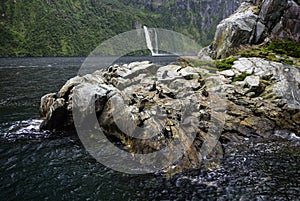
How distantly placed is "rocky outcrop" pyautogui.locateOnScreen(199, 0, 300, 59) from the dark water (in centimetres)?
1790

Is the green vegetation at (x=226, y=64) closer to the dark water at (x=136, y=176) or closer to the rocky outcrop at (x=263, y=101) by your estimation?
the rocky outcrop at (x=263, y=101)

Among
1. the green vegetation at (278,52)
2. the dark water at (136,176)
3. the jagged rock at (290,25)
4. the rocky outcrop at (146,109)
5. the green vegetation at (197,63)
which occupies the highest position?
the jagged rock at (290,25)

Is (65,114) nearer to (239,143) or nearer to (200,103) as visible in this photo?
(200,103)

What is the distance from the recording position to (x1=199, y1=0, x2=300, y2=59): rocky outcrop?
32.6 meters

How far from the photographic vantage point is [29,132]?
2183cm

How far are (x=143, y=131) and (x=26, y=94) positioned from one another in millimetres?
29495

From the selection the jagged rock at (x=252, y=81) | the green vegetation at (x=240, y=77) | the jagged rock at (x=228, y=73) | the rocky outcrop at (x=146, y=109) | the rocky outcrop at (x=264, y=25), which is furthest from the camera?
the rocky outcrop at (x=264, y=25)

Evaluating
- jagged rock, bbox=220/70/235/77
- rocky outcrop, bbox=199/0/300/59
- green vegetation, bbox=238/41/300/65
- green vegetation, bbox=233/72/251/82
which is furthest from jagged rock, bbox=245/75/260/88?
rocky outcrop, bbox=199/0/300/59

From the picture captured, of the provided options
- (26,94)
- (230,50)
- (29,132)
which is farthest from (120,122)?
(26,94)

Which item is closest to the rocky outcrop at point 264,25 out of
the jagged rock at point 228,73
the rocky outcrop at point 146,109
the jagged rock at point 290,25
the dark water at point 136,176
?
the jagged rock at point 290,25

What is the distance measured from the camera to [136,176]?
14.6 meters

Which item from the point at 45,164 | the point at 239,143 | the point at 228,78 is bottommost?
the point at 239,143

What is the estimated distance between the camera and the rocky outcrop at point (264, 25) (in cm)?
3256

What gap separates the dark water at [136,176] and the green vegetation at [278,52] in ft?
40.3
